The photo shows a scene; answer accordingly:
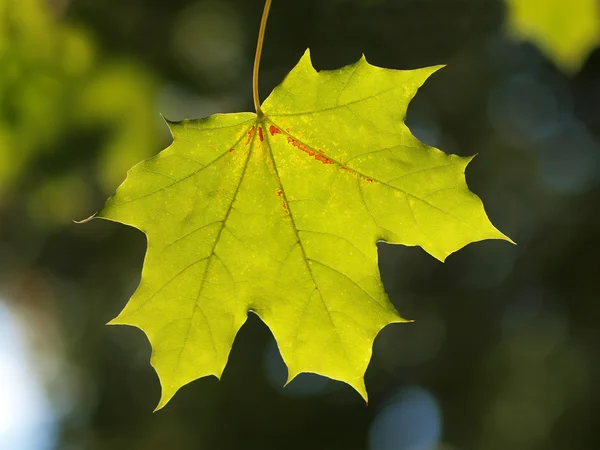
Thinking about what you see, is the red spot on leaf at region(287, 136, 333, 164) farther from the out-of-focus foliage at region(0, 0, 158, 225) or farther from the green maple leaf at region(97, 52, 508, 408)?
the out-of-focus foliage at region(0, 0, 158, 225)

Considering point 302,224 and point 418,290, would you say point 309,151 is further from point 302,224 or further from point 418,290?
point 418,290

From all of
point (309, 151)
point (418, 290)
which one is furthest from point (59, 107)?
point (418, 290)

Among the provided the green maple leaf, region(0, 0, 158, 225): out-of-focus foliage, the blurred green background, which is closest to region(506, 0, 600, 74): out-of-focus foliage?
the green maple leaf

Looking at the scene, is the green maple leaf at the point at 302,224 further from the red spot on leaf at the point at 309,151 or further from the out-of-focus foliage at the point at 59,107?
the out-of-focus foliage at the point at 59,107

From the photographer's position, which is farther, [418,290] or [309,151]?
[418,290]

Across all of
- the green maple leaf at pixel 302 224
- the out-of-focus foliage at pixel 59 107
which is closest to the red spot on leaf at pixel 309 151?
the green maple leaf at pixel 302 224
